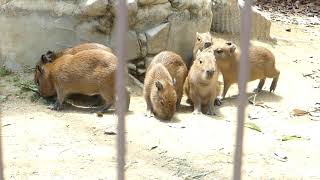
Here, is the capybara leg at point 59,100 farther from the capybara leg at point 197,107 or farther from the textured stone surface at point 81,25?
the capybara leg at point 197,107

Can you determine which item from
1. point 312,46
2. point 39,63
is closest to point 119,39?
point 39,63

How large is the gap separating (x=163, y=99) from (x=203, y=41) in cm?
114

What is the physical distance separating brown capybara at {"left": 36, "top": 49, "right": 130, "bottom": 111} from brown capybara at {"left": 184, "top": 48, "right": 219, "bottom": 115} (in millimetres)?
669

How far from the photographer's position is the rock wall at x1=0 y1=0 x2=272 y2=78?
599 cm

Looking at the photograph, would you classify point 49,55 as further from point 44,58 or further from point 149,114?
point 149,114

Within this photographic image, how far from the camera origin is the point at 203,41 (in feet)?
21.0

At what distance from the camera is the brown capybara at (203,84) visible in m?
5.64

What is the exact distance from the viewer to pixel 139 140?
A: 4953mm

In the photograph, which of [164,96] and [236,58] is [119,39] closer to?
[164,96]

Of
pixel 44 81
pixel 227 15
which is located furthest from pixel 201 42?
pixel 227 15

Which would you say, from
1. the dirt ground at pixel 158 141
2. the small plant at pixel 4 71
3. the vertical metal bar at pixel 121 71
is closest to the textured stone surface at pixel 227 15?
the dirt ground at pixel 158 141

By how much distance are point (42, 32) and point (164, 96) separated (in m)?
1.47

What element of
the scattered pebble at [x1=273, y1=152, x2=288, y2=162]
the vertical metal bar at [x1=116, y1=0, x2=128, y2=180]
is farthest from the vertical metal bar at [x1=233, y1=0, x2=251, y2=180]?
the scattered pebble at [x1=273, y1=152, x2=288, y2=162]

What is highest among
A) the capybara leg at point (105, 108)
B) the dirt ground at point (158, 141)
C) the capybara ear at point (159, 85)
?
the capybara ear at point (159, 85)
